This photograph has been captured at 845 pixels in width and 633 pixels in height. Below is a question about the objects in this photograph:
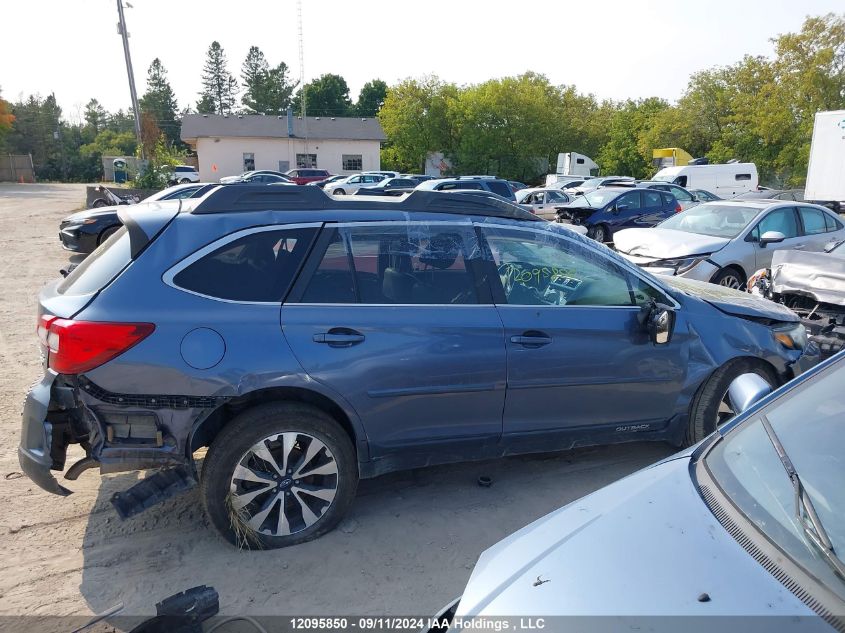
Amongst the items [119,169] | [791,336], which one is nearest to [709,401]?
[791,336]

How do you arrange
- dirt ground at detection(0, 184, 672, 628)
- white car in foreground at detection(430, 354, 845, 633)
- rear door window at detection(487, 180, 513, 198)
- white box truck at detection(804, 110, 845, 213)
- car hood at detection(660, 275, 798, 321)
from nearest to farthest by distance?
white car in foreground at detection(430, 354, 845, 633) < dirt ground at detection(0, 184, 672, 628) < car hood at detection(660, 275, 798, 321) < rear door window at detection(487, 180, 513, 198) < white box truck at detection(804, 110, 845, 213)

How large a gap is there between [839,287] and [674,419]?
10.6 ft

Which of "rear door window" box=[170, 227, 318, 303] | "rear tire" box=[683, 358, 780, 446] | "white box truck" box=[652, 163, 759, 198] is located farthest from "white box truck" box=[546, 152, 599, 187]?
"rear door window" box=[170, 227, 318, 303]

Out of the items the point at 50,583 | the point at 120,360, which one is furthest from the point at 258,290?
the point at 50,583

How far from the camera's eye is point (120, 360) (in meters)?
3.10

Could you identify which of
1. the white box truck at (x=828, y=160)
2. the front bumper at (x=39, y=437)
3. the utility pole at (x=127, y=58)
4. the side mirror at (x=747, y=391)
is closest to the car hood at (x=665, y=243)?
the side mirror at (x=747, y=391)

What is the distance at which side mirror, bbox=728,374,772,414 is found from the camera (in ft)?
Answer: 8.49

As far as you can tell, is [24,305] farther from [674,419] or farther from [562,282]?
[674,419]

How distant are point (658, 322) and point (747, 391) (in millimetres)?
1287

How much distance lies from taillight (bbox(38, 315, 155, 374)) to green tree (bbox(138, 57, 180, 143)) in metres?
102

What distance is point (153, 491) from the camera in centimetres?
323

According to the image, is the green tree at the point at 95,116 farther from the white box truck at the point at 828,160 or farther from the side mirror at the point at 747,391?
the side mirror at the point at 747,391

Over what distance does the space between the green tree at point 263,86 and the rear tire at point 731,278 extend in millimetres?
87687

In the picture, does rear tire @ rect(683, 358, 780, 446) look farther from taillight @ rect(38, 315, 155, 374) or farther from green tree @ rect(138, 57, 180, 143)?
A: green tree @ rect(138, 57, 180, 143)
